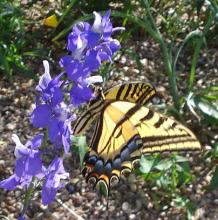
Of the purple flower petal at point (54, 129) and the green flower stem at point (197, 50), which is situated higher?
the purple flower petal at point (54, 129)

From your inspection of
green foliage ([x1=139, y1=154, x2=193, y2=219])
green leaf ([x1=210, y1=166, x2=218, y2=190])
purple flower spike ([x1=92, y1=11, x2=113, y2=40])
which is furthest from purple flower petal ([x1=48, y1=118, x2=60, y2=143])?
green leaf ([x1=210, y1=166, x2=218, y2=190])

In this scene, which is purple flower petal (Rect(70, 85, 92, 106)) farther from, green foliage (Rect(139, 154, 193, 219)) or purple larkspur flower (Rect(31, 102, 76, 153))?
green foliage (Rect(139, 154, 193, 219))

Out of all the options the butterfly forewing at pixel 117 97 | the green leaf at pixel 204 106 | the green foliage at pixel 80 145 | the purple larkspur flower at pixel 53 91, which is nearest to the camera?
the purple larkspur flower at pixel 53 91

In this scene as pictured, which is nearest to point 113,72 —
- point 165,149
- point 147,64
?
point 147,64

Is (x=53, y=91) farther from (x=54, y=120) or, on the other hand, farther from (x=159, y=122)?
(x=159, y=122)

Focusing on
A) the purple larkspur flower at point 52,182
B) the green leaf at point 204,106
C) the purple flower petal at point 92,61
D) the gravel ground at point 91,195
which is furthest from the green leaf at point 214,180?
the purple flower petal at point 92,61

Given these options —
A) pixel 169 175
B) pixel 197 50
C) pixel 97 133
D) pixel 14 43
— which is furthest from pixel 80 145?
pixel 14 43

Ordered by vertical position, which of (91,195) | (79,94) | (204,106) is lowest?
(91,195)

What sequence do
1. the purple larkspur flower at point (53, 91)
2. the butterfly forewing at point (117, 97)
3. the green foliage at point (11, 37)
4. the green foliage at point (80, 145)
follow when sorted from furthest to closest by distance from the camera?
the green foliage at point (11, 37) → the green foliage at point (80, 145) → the butterfly forewing at point (117, 97) → the purple larkspur flower at point (53, 91)

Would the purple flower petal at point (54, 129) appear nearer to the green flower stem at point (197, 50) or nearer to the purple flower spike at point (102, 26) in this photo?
the purple flower spike at point (102, 26)
